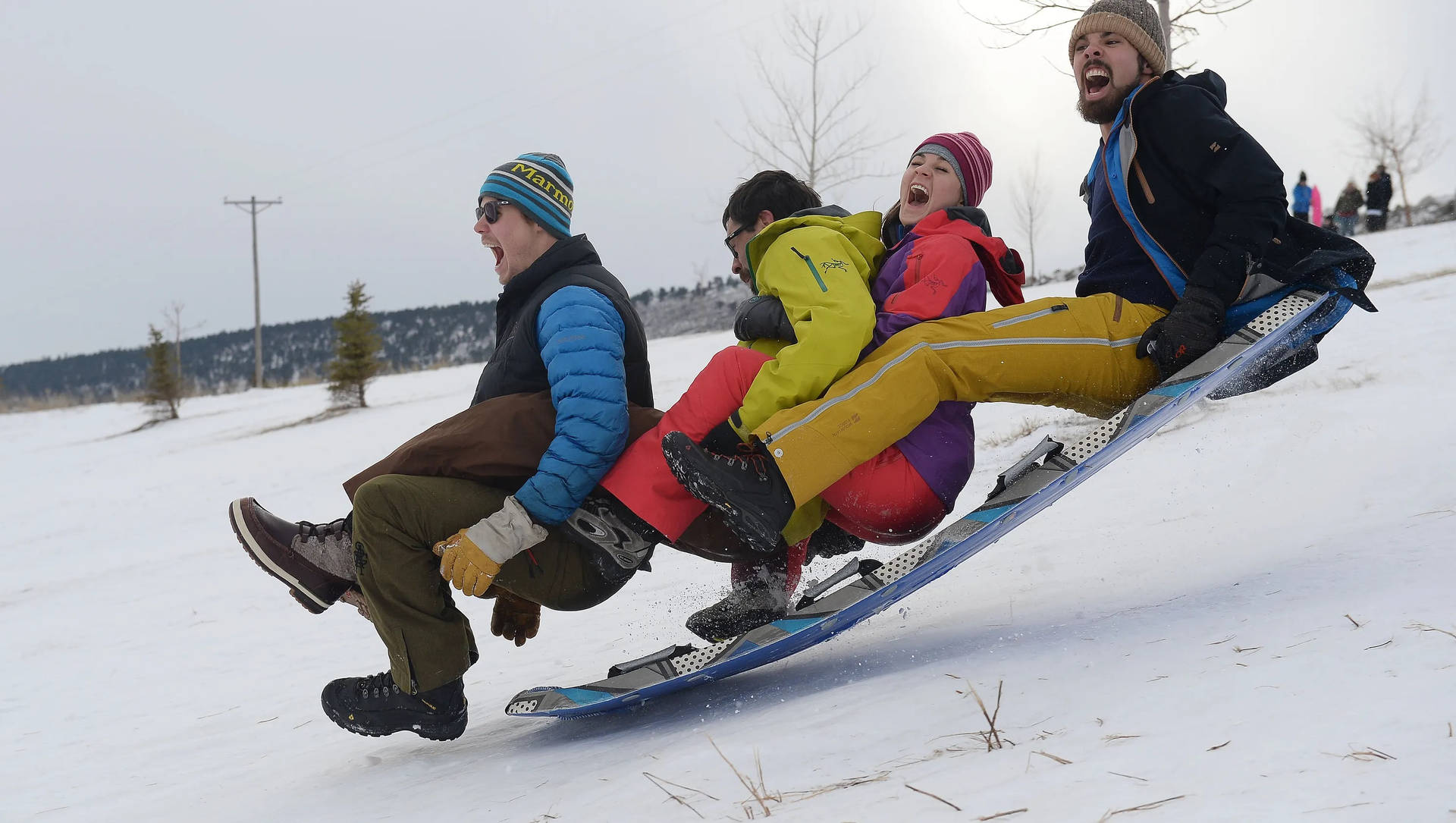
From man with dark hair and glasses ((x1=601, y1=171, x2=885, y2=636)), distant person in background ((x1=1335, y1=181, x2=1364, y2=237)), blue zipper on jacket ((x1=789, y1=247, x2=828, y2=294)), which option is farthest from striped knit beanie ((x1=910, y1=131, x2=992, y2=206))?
distant person in background ((x1=1335, y1=181, x2=1364, y2=237))

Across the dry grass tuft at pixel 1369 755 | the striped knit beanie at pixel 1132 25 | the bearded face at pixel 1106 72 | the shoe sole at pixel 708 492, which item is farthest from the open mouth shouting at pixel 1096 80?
the dry grass tuft at pixel 1369 755

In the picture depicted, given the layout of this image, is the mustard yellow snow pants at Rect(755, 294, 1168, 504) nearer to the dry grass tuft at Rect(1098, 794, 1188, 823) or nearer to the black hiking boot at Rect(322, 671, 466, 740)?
the black hiking boot at Rect(322, 671, 466, 740)

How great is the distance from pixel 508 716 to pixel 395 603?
3.07 ft

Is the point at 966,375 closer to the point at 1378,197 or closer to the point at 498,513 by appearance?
the point at 498,513

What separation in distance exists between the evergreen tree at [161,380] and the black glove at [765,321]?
24.8 meters

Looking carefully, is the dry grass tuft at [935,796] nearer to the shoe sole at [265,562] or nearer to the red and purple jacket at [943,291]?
the red and purple jacket at [943,291]

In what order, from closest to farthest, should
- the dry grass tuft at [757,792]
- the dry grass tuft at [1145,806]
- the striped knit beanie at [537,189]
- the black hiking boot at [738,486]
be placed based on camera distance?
1. the dry grass tuft at [1145,806]
2. the dry grass tuft at [757,792]
3. the black hiking boot at [738,486]
4. the striped knit beanie at [537,189]

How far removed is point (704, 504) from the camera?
2977 millimetres

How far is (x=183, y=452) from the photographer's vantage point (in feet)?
56.7

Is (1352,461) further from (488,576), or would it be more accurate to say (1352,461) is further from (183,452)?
(183,452)

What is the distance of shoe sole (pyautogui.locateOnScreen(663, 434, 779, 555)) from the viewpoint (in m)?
2.61

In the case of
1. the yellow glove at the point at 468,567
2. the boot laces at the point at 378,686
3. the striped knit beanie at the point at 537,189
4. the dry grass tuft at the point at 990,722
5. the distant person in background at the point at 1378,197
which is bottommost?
the boot laces at the point at 378,686

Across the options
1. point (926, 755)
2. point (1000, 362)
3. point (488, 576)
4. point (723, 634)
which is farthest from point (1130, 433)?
point (488, 576)

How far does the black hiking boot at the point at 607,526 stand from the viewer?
294 cm
